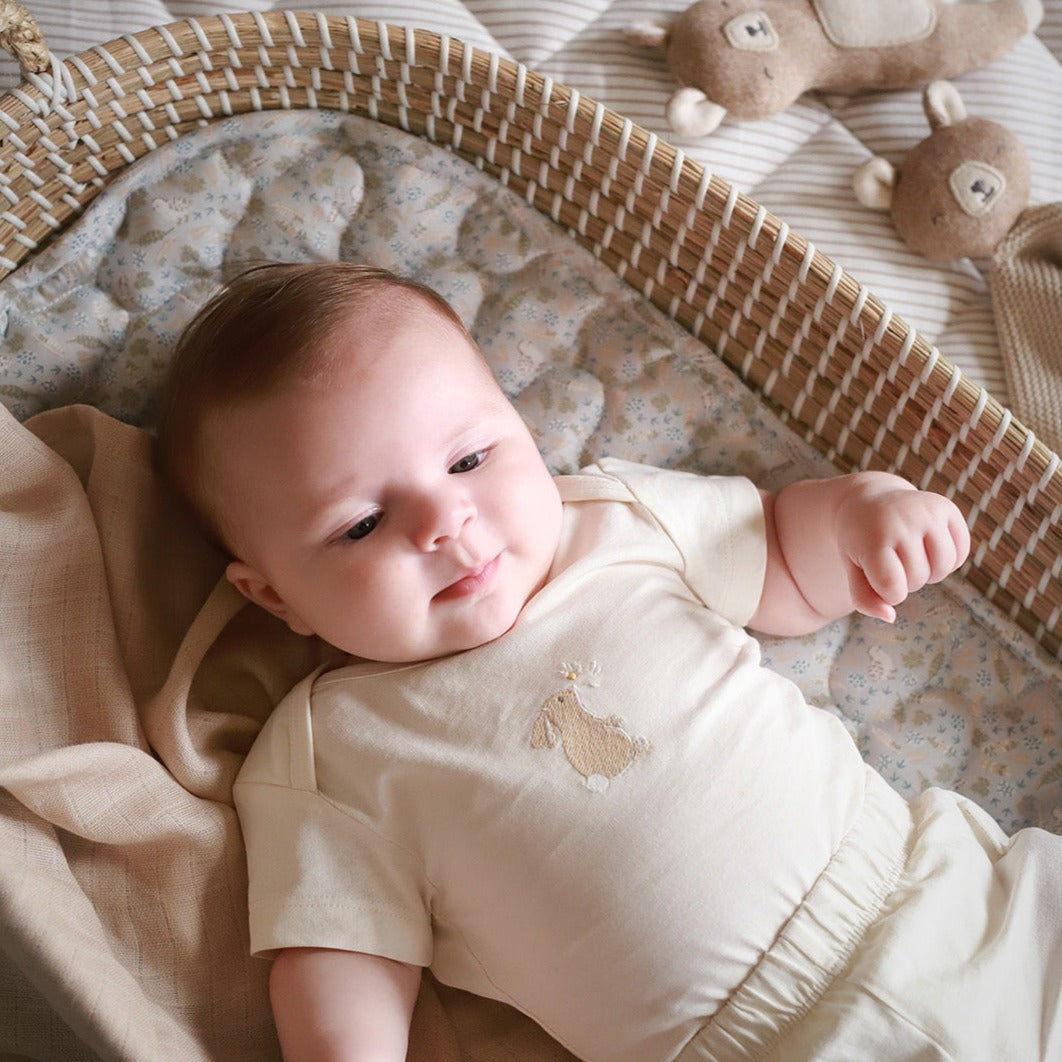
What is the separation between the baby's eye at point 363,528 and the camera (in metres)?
1.03

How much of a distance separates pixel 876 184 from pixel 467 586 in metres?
0.85

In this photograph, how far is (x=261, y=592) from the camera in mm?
1135

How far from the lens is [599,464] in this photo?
4.11ft

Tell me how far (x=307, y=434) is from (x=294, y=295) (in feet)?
0.52

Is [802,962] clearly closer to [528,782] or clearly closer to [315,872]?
[528,782]

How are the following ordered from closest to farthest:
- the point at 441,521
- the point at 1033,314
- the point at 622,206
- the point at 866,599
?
the point at 441,521
the point at 866,599
the point at 622,206
the point at 1033,314

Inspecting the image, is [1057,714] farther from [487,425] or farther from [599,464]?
[487,425]

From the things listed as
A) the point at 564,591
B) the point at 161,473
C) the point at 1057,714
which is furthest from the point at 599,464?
the point at 1057,714

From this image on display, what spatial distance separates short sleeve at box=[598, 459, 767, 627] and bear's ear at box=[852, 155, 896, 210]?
52 cm

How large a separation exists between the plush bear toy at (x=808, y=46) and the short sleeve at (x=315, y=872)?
3.17 feet

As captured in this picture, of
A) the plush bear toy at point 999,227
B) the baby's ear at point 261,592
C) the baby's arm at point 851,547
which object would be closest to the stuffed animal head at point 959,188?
the plush bear toy at point 999,227

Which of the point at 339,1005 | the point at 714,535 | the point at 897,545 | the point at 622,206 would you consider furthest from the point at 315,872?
the point at 622,206

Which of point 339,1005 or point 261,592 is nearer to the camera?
point 339,1005

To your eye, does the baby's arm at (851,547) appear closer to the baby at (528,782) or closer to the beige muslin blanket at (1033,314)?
the baby at (528,782)
